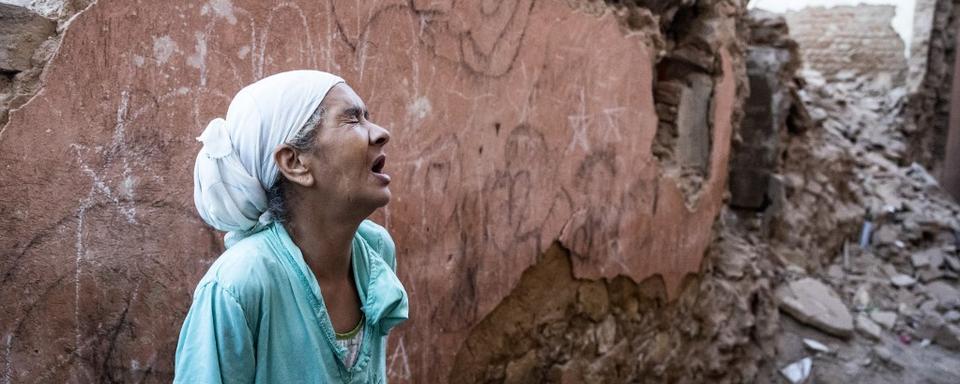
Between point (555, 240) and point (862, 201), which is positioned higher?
point (555, 240)

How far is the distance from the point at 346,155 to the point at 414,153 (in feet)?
3.07

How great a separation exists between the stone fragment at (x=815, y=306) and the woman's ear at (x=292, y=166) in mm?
4298

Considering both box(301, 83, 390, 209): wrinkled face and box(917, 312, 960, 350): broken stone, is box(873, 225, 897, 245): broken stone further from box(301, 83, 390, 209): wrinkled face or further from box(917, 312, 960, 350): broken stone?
box(301, 83, 390, 209): wrinkled face

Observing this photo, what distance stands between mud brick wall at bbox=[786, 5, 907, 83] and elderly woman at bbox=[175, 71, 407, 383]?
385 inches

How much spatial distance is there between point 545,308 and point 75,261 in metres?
1.92

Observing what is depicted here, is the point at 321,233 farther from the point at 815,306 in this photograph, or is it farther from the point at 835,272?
the point at 835,272

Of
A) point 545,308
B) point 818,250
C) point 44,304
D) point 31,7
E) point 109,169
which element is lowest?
point 818,250

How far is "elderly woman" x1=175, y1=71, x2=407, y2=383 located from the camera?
119 cm

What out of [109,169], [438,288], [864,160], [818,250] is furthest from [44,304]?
[864,160]

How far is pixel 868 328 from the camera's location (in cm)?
485

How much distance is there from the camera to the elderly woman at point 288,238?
3.90ft

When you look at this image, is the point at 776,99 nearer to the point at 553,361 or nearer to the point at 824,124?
the point at 824,124

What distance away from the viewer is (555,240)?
2951mm

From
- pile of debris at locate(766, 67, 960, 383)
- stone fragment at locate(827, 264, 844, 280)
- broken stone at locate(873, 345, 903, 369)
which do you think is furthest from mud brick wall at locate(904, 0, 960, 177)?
broken stone at locate(873, 345, 903, 369)
